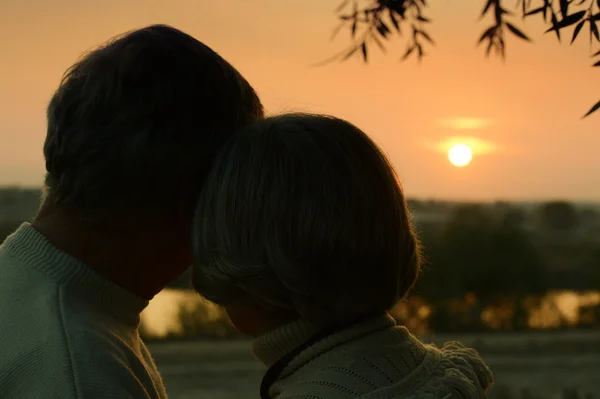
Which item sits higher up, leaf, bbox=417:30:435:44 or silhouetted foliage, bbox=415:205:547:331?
leaf, bbox=417:30:435:44

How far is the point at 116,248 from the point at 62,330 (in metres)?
0.24

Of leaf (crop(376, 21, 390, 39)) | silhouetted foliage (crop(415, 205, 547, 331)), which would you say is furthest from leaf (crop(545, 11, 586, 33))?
silhouetted foliage (crop(415, 205, 547, 331))

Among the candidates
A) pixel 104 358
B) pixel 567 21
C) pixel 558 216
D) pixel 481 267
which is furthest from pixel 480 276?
pixel 558 216

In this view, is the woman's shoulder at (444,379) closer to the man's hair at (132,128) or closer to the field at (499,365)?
the man's hair at (132,128)

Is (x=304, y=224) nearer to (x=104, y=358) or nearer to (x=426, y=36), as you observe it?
(x=104, y=358)

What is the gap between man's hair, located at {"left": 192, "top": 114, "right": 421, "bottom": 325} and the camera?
182 centimetres

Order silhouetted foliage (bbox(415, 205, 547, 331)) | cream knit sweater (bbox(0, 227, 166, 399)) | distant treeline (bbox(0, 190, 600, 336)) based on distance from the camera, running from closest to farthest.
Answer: cream knit sweater (bbox(0, 227, 166, 399)), distant treeline (bbox(0, 190, 600, 336)), silhouetted foliage (bbox(415, 205, 547, 331))

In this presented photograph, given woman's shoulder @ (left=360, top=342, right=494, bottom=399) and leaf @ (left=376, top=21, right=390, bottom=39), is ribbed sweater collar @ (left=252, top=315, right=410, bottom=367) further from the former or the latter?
leaf @ (left=376, top=21, right=390, bottom=39)

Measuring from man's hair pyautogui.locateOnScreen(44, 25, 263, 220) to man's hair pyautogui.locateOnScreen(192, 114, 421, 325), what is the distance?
0.08 m

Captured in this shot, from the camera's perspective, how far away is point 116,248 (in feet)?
6.24

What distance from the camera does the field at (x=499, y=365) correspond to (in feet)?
30.9

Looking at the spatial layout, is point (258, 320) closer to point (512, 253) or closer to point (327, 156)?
point (327, 156)

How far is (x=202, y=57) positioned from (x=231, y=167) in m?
0.27

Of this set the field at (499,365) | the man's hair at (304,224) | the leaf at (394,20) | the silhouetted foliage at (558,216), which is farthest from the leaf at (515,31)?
the silhouetted foliage at (558,216)
